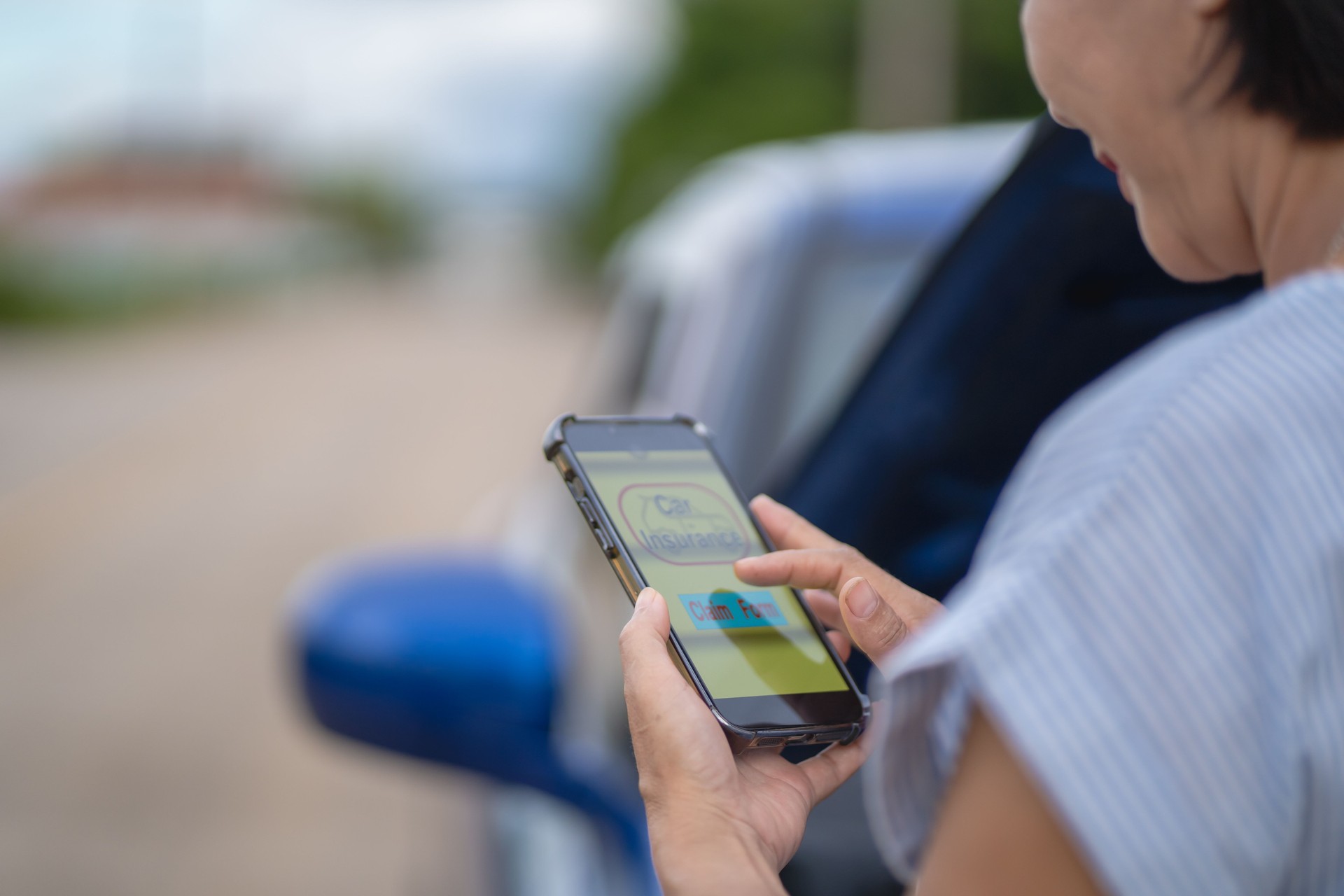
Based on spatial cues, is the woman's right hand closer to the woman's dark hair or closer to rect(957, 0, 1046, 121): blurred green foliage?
the woman's dark hair

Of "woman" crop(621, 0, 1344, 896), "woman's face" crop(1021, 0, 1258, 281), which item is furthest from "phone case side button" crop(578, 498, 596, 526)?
"woman's face" crop(1021, 0, 1258, 281)

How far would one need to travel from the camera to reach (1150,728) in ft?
1.98

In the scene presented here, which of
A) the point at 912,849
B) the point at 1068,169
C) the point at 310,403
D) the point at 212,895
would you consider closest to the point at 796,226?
the point at 1068,169

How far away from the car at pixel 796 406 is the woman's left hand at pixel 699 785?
80 mm

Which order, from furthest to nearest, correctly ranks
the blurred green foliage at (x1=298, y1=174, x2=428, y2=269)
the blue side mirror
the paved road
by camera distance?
the blurred green foliage at (x1=298, y1=174, x2=428, y2=269) < the paved road < the blue side mirror

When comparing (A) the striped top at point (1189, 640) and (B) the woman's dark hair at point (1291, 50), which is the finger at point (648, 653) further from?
(B) the woman's dark hair at point (1291, 50)

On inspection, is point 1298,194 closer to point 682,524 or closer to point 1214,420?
point 1214,420

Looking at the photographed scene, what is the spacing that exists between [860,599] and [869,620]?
2 cm

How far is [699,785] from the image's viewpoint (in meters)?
0.85

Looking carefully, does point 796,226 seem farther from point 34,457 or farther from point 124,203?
point 124,203

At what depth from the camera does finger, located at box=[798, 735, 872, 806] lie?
949 millimetres

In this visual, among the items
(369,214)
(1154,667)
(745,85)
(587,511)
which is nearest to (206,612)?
(587,511)

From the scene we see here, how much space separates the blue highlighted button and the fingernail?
10cm

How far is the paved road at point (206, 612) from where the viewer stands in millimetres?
4559
